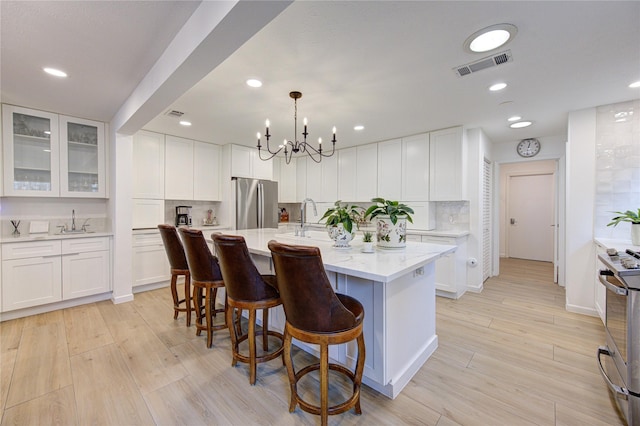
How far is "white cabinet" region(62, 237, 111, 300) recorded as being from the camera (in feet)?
10.5

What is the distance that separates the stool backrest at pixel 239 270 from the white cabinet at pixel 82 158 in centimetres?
301

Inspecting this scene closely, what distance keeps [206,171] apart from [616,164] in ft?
18.4

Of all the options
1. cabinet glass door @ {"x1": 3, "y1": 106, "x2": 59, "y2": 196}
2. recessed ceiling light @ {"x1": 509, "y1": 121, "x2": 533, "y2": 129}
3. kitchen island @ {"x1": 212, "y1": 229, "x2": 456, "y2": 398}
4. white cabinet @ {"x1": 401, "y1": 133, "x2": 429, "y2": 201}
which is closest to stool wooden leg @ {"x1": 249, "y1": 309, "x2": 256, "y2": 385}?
kitchen island @ {"x1": 212, "y1": 229, "x2": 456, "y2": 398}

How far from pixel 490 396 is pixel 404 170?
10.6ft

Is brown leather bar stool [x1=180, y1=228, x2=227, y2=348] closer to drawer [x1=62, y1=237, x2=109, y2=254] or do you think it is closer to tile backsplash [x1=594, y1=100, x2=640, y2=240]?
drawer [x1=62, y1=237, x2=109, y2=254]

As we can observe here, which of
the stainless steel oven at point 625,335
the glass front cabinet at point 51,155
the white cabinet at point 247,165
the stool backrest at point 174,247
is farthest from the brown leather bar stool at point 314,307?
the white cabinet at point 247,165

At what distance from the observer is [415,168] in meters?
4.21

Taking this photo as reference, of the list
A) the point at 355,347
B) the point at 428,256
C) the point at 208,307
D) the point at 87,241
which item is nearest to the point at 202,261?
the point at 208,307

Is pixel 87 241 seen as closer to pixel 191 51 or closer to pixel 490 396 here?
pixel 191 51

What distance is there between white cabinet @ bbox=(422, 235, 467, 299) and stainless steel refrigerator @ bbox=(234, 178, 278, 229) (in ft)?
9.64

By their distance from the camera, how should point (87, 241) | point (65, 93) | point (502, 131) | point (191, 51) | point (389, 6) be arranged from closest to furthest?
point (389, 6) < point (191, 51) < point (65, 93) < point (87, 241) < point (502, 131)

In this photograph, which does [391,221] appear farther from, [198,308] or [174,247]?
[174,247]

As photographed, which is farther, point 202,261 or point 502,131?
point 502,131

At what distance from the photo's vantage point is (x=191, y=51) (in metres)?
1.59
